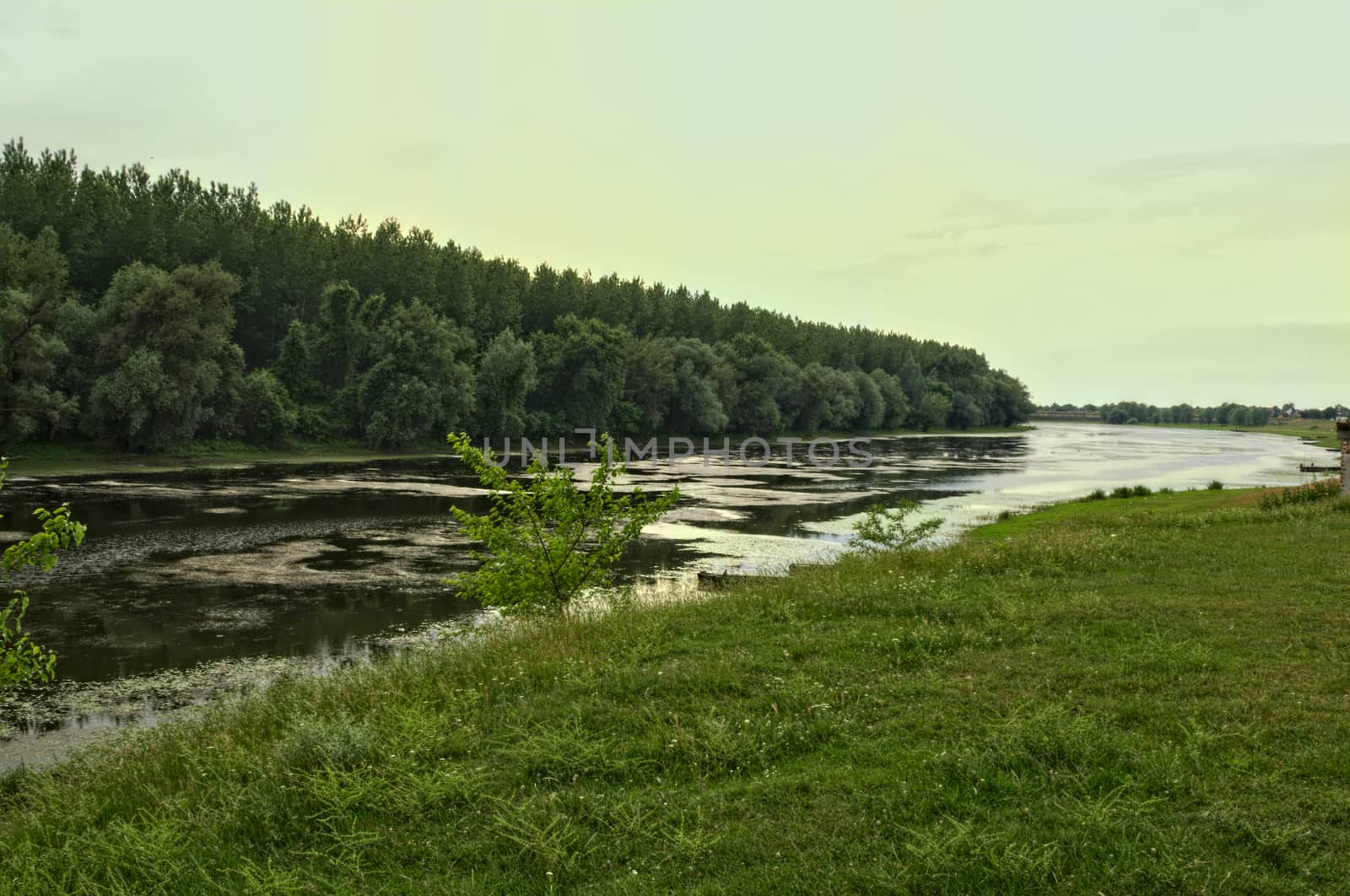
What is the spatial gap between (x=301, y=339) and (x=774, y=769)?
102472 mm

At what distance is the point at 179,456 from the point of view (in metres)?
77.4

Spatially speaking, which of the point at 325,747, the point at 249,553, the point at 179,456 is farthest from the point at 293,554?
the point at 179,456

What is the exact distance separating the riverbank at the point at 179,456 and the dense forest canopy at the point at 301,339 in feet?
5.28

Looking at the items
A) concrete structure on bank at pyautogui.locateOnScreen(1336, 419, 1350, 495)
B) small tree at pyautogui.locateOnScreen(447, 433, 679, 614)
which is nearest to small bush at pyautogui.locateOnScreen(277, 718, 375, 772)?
small tree at pyautogui.locateOnScreen(447, 433, 679, 614)

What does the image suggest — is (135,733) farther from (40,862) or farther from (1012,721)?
(1012,721)

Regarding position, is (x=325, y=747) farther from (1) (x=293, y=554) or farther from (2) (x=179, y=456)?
(2) (x=179, y=456)

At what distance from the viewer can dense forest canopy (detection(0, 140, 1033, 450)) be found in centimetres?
7469

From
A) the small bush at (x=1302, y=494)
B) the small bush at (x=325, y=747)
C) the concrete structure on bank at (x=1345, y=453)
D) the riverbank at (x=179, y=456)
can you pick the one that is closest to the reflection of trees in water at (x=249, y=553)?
the riverbank at (x=179, y=456)

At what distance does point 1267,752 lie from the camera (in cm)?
838

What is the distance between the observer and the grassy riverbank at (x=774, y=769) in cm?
697

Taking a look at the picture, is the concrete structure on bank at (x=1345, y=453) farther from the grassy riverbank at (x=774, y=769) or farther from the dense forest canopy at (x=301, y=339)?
the dense forest canopy at (x=301, y=339)

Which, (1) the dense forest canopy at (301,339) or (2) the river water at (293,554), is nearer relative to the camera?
(2) the river water at (293,554)

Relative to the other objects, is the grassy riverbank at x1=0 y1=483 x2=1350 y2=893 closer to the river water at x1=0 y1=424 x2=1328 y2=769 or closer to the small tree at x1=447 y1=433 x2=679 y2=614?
the small tree at x1=447 y1=433 x2=679 y2=614

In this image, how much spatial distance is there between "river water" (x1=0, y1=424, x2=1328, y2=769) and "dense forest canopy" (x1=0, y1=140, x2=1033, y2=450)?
11023mm
